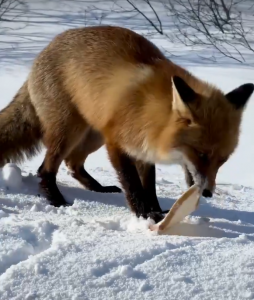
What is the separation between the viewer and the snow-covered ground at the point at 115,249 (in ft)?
9.65

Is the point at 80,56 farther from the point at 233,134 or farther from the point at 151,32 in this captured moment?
the point at 151,32

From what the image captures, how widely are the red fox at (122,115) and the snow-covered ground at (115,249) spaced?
32cm

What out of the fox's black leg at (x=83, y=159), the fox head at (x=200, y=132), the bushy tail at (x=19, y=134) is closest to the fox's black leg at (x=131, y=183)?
the fox head at (x=200, y=132)

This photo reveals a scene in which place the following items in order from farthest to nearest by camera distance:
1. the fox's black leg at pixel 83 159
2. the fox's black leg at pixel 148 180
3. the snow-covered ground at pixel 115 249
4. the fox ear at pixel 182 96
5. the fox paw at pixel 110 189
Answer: the fox paw at pixel 110 189 → the fox's black leg at pixel 83 159 → the fox's black leg at pixel 148 180 → the fox ear at pixel 182 96 → the snow-covered ground at pixel 115 249

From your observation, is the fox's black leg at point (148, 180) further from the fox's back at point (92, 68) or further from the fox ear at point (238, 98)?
the fox ear at point (238, 98)

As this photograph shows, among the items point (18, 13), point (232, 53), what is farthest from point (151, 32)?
point (18, 13)

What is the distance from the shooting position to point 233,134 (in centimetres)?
399

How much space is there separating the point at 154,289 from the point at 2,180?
7.69ft

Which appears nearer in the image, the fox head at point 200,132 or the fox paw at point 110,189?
the fox head at point 200,132

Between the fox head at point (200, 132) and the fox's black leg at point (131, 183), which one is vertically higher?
the fox head at point (200, 132)

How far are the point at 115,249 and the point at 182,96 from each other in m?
1.15

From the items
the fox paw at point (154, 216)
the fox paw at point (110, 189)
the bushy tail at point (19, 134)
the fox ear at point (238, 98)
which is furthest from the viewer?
the fox paw at point (110, 189)

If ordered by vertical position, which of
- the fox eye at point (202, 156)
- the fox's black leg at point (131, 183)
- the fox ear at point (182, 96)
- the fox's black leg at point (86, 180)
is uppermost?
the fox ear at point (182, 96)

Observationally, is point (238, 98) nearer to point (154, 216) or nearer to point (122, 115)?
point (122, 115)
